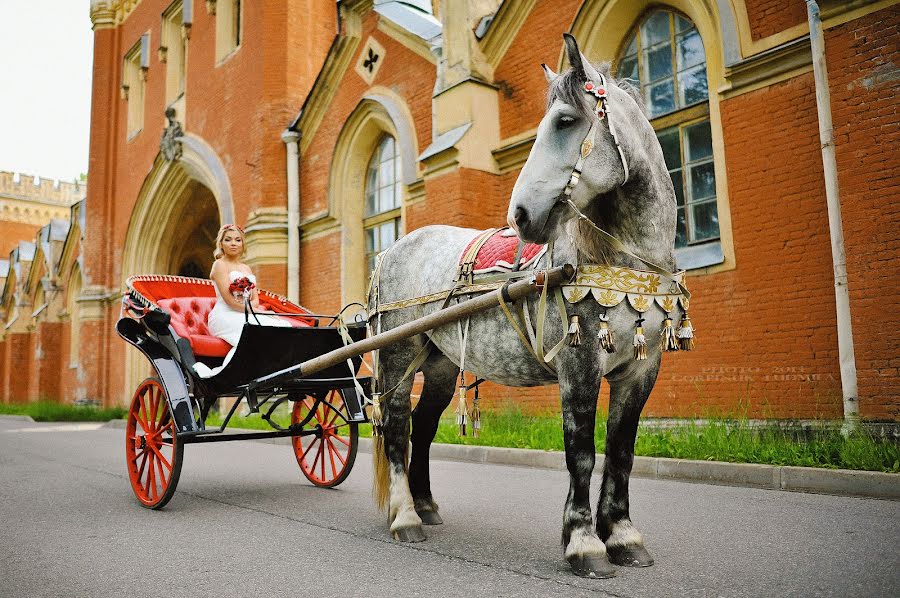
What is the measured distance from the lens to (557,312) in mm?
3141

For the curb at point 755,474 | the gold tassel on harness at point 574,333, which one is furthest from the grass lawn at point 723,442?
the gold tassel on harness at point 574,333

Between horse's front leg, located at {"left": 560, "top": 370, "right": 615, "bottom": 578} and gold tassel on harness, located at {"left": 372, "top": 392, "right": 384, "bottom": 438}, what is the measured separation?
138cm

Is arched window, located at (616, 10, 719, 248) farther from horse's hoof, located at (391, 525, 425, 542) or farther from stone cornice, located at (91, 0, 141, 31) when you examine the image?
stone cornice, located at (91, 0, 141, 31)

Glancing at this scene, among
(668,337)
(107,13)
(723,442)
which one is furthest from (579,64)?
(107,13)

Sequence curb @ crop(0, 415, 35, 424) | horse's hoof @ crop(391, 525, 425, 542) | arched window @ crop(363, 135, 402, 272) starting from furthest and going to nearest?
curb @ crop(0, 415, 35, 424), arched window @ crop(363, 135, 402, 272), horse's hoof @ crop(391, 525, 425, 542)

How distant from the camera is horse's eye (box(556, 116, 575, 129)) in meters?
3.00

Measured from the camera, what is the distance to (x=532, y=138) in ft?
32.6

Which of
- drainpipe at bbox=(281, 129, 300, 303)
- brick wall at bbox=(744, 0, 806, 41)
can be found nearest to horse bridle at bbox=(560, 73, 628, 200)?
brick wall at bbox=(744, 0, 806, 41)

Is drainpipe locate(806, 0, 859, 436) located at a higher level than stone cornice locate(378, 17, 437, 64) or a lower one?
lower

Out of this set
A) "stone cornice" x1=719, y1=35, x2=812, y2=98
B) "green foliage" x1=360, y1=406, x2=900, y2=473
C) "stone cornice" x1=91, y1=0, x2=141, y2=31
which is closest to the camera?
"green foliage" x1=360, y1=406, x2=900, y2=473

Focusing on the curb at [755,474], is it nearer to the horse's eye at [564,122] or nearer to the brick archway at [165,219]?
the horse's eye at [564,122]

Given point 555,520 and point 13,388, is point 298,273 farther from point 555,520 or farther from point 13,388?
point 13,388

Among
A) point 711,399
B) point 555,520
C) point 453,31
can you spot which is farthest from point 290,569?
point 453,31

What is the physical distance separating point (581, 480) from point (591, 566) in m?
0.35
